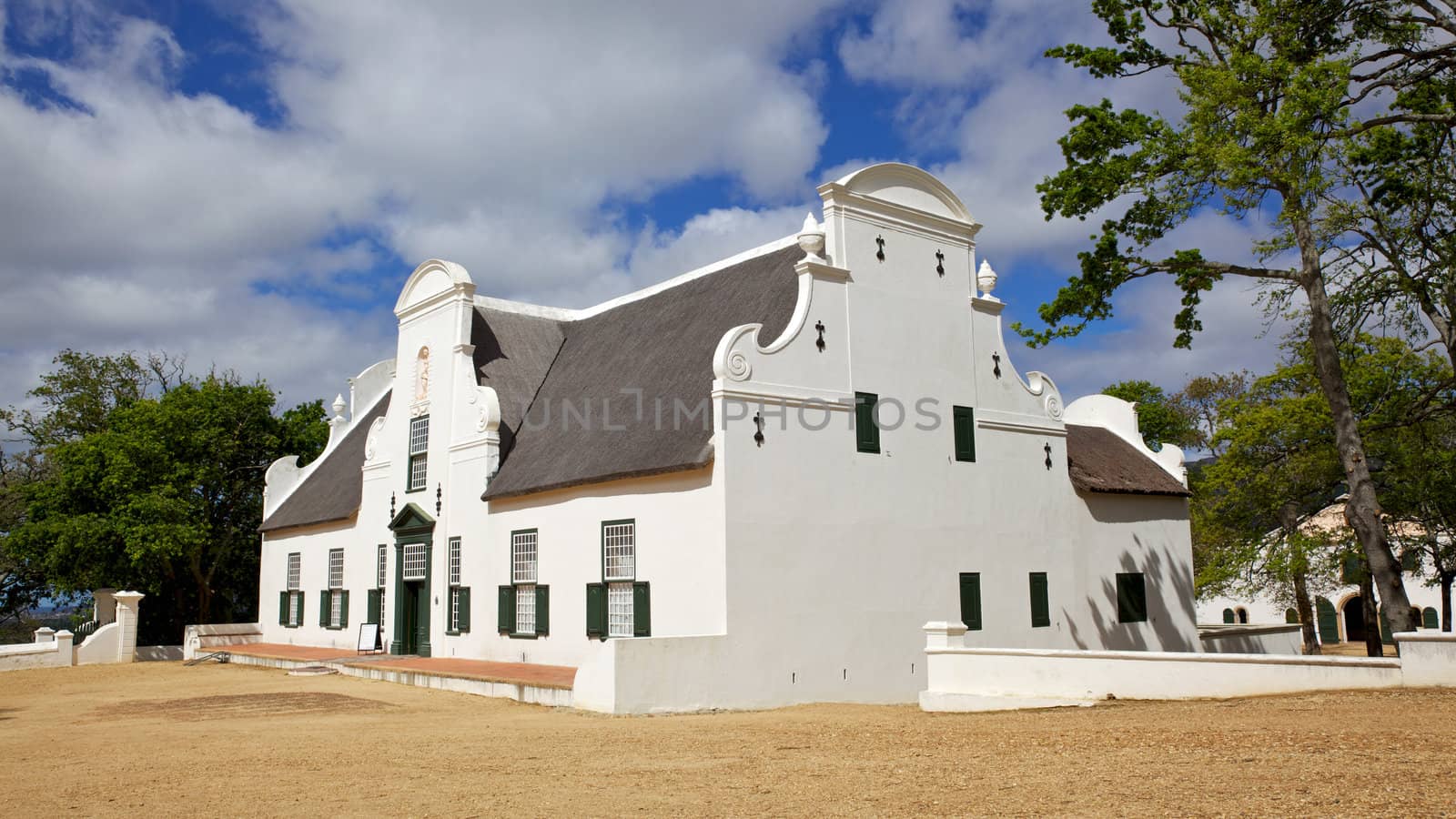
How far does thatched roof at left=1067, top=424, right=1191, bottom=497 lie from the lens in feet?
80.0

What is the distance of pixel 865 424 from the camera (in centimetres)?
1972

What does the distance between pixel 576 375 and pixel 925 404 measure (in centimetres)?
816

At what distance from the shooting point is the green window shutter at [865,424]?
64.1ft

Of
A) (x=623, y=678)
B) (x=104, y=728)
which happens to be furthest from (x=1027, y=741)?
(x=104, y=728)

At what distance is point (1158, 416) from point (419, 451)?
32734 millimetres

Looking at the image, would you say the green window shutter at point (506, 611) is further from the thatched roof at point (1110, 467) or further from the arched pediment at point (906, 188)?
the thatched roof at point (1110, 467)

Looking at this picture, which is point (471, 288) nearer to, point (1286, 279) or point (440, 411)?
point (440, 411)

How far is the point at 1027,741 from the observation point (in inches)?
428

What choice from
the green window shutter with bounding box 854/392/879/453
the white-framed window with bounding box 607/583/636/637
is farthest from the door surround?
the green window shutter with bounding box 854/392/879/453

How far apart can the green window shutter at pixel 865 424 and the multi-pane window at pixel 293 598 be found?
18293 millimetres

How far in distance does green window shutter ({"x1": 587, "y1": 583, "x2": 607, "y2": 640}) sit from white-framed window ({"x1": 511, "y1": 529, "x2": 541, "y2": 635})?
206 cm

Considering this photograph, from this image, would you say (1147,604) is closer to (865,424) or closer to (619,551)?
(865,424)

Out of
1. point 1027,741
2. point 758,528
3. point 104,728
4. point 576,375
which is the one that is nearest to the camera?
point 1027,741

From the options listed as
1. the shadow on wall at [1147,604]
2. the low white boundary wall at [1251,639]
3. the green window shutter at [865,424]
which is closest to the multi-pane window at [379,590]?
the green window shutter at [865,424]
